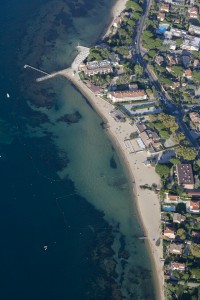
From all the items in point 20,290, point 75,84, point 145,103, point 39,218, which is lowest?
point 20,290

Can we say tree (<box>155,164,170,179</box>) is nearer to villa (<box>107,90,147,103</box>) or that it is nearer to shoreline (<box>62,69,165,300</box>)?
shoreline (<box>62,69,165,300</box>)

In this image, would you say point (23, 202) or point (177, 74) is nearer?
point (23, 202)

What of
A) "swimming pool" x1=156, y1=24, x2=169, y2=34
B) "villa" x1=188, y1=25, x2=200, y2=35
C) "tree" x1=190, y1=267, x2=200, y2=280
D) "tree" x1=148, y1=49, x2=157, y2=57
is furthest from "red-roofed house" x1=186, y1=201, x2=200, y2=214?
"villa" x1=188, y1=25, x2=200, y2=35

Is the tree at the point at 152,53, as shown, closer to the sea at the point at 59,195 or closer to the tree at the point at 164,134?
the sea at the point at 59,195

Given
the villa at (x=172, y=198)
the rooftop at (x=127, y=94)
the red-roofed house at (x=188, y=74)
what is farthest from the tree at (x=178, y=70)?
the villa at (x=172, y=198)

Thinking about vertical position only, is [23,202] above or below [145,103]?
below

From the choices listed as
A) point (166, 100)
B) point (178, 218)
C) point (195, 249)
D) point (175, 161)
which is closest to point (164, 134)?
point (175, 161)

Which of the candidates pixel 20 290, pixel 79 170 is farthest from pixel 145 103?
pixel 20 290

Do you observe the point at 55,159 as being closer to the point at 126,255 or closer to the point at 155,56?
the point at 126,255
